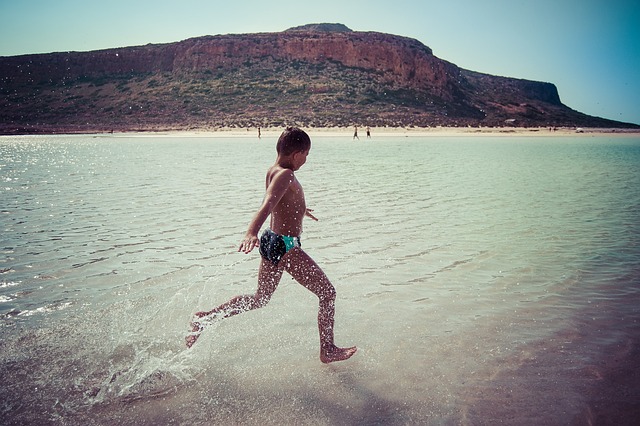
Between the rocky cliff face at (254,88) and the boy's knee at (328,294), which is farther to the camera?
the rocky cliff face at (254,88)

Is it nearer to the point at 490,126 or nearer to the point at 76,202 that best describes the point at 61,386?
the point at 76,202

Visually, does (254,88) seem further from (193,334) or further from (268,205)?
(268,205)

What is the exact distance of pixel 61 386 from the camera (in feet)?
9.39

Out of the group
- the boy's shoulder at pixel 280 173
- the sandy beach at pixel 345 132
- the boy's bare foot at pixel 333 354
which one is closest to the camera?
the boy's shoulder at pixel 280 173

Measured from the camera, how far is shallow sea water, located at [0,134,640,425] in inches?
105

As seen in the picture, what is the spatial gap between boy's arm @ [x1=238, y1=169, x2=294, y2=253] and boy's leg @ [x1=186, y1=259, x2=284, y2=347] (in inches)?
17.1

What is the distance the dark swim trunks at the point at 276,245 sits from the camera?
2969 mm

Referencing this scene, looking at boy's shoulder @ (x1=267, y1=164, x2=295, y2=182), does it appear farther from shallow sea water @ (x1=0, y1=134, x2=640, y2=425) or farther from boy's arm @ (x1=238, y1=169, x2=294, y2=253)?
shallow sea water @ (x1=0, y1=134, x2=640, y2=425)

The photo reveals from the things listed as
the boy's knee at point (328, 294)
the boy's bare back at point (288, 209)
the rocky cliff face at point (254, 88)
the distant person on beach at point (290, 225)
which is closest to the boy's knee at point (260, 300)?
the distant person on beach at point (290, 225)

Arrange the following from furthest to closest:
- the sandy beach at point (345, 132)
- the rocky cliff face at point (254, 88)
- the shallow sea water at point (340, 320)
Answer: the rocky cliff face at point (254, 88) < the sandy beach at point (345, 132) < the shallow sea water at point (340, 320)

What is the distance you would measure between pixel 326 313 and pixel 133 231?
5022mm

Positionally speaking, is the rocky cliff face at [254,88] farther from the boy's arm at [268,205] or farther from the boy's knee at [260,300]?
the boy's arm at [268,205]

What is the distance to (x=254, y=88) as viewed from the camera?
6462cm

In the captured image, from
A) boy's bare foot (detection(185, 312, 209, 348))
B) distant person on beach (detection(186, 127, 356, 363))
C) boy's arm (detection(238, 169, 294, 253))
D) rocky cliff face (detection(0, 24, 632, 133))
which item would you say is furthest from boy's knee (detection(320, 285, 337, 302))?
rocky cliff face (detection(0, 24, 632, 133))
